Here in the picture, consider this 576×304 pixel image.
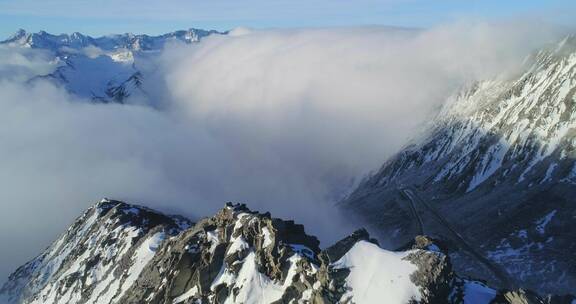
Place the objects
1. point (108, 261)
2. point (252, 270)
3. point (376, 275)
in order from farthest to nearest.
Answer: point (108, 261) < point (252, 270) < point (376, 275)

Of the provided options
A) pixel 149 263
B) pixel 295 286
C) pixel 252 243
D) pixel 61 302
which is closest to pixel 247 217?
pixel 252 243

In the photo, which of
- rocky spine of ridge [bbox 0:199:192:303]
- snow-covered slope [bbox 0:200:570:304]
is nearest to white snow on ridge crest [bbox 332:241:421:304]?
snow-covered slope [bbox 0:200:570:304]

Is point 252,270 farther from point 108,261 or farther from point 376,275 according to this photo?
point 108,261

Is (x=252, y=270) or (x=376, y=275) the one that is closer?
(x=376, y=275)

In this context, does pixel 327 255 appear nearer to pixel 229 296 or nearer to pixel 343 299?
pixel 343 299

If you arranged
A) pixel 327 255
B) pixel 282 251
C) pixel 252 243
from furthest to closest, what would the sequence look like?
pixel 252 243 → pixel 282 251 → pixel 327 255

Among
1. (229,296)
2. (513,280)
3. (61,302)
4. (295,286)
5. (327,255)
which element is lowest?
(61,302)

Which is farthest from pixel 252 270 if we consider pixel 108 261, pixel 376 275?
pixel 108 261

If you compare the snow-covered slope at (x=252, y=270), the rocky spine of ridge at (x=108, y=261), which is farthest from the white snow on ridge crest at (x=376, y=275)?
the rocky spine of ridge at (x=108, y=261)
